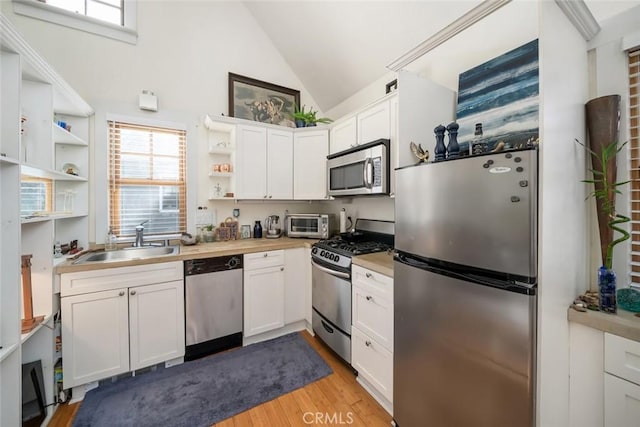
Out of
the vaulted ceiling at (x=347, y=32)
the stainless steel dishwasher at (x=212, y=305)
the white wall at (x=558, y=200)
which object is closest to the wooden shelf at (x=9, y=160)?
the stainless steel dishwasher at (x=212, y=305)

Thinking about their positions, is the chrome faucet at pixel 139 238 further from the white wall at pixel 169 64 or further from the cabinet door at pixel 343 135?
the cabinet door at pixel 343 135

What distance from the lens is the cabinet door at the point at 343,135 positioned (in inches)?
96.5

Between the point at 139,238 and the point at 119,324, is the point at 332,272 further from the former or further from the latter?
the point at 139,238

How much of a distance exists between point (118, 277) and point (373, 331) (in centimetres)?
196

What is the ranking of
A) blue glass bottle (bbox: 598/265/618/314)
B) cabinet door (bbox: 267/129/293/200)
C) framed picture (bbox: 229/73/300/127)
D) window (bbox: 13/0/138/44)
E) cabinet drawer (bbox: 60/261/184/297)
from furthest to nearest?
framed picture (bbox: 229/73/300/127), cabinet door (bbox: 267/129/293/200), window (bbox: 13/0/138/44), cabinet drawer (bbox: 60/261/184/297), blue glass bottle (bbox: 598/265/618/314)

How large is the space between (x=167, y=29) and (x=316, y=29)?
5.27 feet

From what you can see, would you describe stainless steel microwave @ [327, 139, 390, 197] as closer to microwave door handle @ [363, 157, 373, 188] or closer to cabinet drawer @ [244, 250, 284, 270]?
microwave door handle @ [363, 157, 373, 188]

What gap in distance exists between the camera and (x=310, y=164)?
2920mm

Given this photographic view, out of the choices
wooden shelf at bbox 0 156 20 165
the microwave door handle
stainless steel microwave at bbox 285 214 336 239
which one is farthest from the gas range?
wooden shelf at bbox 0 156 20 165

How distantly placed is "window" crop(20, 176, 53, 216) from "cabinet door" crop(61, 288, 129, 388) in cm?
82

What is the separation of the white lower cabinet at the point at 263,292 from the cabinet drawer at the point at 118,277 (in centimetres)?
61

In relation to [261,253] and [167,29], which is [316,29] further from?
[261,253]

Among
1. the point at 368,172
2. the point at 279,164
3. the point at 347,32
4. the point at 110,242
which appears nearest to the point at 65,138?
the point at 110,242

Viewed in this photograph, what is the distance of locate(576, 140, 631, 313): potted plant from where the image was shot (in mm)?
1082
